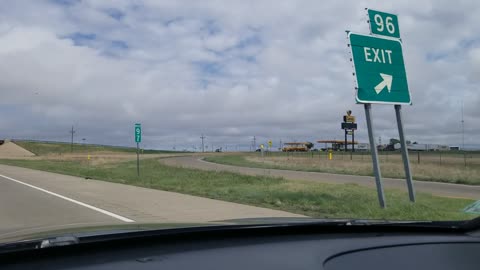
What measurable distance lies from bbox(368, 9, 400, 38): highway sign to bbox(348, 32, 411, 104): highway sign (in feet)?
0.67

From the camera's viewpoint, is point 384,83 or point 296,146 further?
point 296,146

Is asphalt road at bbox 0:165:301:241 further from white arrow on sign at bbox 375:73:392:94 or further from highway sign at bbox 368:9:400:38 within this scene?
highway sign at bbox 368:9:400:38

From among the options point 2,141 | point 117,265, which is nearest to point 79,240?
point 117,265

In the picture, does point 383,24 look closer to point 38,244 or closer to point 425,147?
point 38,244

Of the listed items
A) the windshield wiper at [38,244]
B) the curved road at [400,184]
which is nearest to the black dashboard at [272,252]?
the windshield wiper at [38,244]

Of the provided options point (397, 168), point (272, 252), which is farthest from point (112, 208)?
point (397, 168)

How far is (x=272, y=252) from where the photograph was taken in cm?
280

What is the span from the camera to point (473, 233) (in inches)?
140

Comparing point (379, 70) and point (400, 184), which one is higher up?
point (379, 70)

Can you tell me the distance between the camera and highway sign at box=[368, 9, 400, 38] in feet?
45.5

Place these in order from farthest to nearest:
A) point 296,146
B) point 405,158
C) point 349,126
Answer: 1. point 296,146
2. point 349,126
3. point 405,158

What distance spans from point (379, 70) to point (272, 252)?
11874 mm

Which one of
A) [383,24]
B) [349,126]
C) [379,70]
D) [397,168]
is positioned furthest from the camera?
[349,126]

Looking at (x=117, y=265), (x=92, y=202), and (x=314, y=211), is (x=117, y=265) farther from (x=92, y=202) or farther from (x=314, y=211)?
(x=92, y=202)
